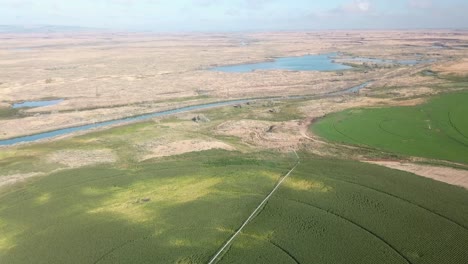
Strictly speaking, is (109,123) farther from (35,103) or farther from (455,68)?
(455,68)

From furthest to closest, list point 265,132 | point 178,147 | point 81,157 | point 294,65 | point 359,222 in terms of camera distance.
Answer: point 294,65 → point 265,132 → point 178,147 → point 81,157 → point 359,222

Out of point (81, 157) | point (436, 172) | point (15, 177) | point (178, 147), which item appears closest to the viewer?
point (436, 172)

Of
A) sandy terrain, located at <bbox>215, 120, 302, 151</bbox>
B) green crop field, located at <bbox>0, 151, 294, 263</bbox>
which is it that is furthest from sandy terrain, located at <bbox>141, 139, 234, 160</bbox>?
sandy terrain, located at <bbox>215, 120, 302, 151</bbox>

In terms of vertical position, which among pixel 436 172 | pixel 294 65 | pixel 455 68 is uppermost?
pixel 455 68

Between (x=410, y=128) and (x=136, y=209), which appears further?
(x=410, y=128)

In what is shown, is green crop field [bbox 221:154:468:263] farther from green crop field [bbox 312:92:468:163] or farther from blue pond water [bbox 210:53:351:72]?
blue pond water [bbox 210:53:351:72]

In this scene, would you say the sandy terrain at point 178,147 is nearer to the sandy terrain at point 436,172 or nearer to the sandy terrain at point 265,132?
the sandy terrain at point 265,132

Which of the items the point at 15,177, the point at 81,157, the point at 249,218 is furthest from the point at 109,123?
the point at 249,218
